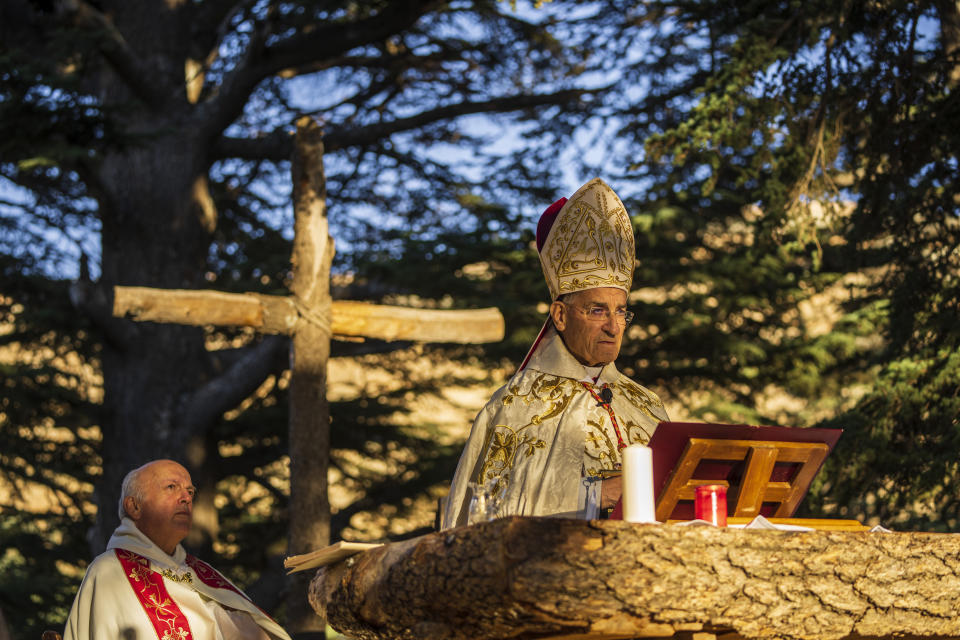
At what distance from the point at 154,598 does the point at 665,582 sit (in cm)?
376

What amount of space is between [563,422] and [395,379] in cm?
1060

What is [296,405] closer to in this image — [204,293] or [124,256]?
[204,293]

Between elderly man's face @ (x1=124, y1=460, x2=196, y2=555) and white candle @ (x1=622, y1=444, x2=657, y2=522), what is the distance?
11.7 feet

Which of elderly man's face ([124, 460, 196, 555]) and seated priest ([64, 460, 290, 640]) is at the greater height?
elderly man's face ([124, 460, 196, 555])

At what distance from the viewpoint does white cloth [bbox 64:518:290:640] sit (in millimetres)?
5547

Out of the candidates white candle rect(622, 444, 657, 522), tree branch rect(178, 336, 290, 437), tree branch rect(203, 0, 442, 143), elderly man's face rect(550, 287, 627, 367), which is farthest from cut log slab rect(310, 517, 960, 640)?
tree branch rect(203, 0, 442, 143)

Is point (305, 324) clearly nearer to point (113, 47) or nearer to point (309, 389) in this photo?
point (309, 389)

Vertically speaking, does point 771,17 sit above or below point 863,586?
above

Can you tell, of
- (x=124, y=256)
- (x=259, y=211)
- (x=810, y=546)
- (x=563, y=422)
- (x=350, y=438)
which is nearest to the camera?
(x=810, y=546)

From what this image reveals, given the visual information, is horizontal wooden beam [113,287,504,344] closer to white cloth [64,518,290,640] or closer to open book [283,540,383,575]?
white cloth [64,518,290,640]

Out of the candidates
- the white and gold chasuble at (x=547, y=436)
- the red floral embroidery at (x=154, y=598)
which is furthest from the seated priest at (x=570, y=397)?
the red floral embroidery at (x=154, y=598)

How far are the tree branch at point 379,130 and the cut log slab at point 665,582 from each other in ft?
35.4

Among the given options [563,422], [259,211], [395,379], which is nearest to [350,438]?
[395,379]

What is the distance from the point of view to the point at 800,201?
795cm
